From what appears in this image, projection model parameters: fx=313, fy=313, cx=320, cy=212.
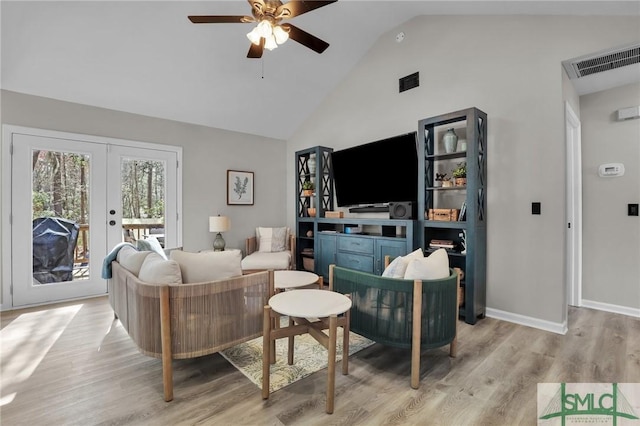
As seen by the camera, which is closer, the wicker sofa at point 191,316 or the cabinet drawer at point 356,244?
the wicker sofa at point 191,316

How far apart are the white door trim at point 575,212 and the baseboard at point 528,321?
3.15 ft

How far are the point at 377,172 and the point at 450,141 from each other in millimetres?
1001

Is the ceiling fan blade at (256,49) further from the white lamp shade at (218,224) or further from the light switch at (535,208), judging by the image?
the light switch at (535,208)

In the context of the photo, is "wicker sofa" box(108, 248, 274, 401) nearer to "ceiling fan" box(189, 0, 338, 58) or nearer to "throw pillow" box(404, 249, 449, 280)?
"throw pillow" box(404, 249, 449, 280)

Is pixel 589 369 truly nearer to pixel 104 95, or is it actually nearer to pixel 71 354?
pixel 71 354

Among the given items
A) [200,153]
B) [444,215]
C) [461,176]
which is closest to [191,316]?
[444,215]

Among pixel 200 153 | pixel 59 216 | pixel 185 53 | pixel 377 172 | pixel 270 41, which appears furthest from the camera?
pixel 200 153

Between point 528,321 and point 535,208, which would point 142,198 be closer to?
point 535,208

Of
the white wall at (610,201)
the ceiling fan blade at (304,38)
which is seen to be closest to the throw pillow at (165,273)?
the ceiling fan blade at (304,38)

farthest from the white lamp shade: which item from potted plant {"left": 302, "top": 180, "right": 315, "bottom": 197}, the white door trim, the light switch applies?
the white door trim

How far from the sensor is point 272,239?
4992mm

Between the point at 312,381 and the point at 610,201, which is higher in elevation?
the point at 610,201

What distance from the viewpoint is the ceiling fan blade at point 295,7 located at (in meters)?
2.09

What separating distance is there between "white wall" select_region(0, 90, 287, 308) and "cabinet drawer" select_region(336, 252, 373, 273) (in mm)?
1834
